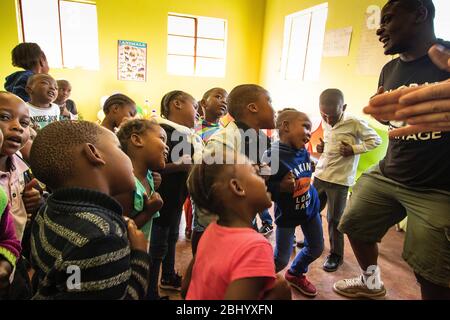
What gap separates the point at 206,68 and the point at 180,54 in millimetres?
628

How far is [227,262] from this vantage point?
2.70 feet

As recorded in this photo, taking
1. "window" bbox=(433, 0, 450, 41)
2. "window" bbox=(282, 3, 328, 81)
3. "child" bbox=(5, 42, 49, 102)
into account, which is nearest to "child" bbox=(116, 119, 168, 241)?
"child" bbox=(5, 42, 49, 102)

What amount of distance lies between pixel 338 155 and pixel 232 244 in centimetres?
183

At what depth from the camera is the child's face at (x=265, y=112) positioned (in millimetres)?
1641

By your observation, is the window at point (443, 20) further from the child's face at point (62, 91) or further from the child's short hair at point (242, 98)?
the child's face at point (62, 91)

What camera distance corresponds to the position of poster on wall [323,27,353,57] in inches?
145

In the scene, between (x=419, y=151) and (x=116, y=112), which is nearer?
(x=419, y=151)

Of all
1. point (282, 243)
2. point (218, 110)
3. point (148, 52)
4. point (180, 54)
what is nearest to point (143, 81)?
point (148, 52)

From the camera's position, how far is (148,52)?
5945mm

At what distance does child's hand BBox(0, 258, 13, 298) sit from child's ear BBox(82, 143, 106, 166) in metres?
0.52

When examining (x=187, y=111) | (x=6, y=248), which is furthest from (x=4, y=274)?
(x=187, y=111)

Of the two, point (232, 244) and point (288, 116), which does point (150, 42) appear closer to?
point (288, 116)

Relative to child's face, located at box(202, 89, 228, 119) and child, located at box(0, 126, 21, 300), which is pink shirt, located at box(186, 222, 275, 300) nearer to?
child, located at box(0, 126, 21, 300)

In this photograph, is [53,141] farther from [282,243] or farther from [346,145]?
[346,145]
